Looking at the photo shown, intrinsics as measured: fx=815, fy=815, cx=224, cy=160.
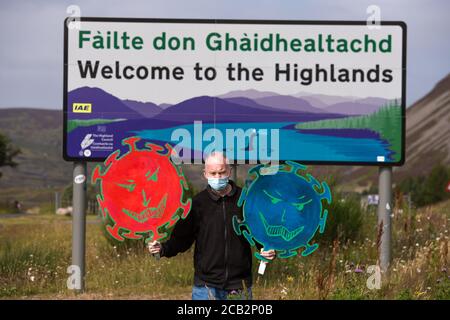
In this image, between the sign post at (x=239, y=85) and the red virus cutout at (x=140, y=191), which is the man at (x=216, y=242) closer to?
the red virus cutout at (x=140, y=191)

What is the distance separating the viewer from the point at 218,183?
19.6ft

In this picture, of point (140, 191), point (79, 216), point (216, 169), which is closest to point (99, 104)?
point (79, 216)

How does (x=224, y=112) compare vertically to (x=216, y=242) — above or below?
above

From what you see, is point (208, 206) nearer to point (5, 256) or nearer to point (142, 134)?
point (142, 134)

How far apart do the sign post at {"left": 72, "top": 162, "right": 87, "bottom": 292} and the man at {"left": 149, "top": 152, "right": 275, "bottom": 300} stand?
429cm

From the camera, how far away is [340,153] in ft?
32.7

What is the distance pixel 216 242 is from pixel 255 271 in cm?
455

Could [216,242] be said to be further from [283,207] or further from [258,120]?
[258,120]

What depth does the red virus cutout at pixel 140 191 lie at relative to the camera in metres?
6.67

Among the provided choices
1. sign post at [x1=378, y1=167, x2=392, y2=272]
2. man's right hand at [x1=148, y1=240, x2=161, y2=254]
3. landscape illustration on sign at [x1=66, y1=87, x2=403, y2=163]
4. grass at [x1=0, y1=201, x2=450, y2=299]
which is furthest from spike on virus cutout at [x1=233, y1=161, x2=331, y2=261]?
sign post at [x1=378, y1=167, x2=392, y2=272]

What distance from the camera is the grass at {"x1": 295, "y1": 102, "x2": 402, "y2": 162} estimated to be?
10.0m

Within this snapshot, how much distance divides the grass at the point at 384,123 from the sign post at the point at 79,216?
3.16m

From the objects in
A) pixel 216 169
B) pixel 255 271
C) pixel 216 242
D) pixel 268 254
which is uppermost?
pixel 216 169

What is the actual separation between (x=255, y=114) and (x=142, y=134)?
54.8 inches
